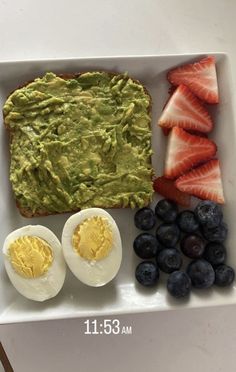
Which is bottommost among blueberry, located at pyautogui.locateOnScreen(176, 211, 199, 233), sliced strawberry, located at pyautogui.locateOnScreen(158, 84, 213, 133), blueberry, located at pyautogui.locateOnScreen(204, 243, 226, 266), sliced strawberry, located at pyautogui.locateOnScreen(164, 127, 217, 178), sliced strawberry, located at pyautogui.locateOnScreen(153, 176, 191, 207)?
blueberry, located at pyautogui.locateOnScreen(204, 243, 226, 266)

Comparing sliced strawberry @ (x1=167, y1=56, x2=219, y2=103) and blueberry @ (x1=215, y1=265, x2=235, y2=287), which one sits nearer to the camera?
blueberry @ (x1=215, y1=265, x2=235, y2=287)

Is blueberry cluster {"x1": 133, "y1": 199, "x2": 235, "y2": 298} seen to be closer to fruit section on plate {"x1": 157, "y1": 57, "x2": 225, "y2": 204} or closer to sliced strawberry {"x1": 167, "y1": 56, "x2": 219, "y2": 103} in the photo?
fruit section on plate {"x1": 157, "y1": 57, "x2": 225, "y2": 204}

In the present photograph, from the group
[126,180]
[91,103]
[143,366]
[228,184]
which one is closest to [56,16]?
[91,103]

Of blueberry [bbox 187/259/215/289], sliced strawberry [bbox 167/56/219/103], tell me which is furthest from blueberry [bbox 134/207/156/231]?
sliced strawberry [bbox 167/56/219/103]

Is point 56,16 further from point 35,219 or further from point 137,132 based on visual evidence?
point 35,219

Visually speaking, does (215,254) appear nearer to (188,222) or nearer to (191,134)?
(188,222)

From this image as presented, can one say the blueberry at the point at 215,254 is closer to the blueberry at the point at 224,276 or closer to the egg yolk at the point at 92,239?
the blueberry at the point at 224,276
